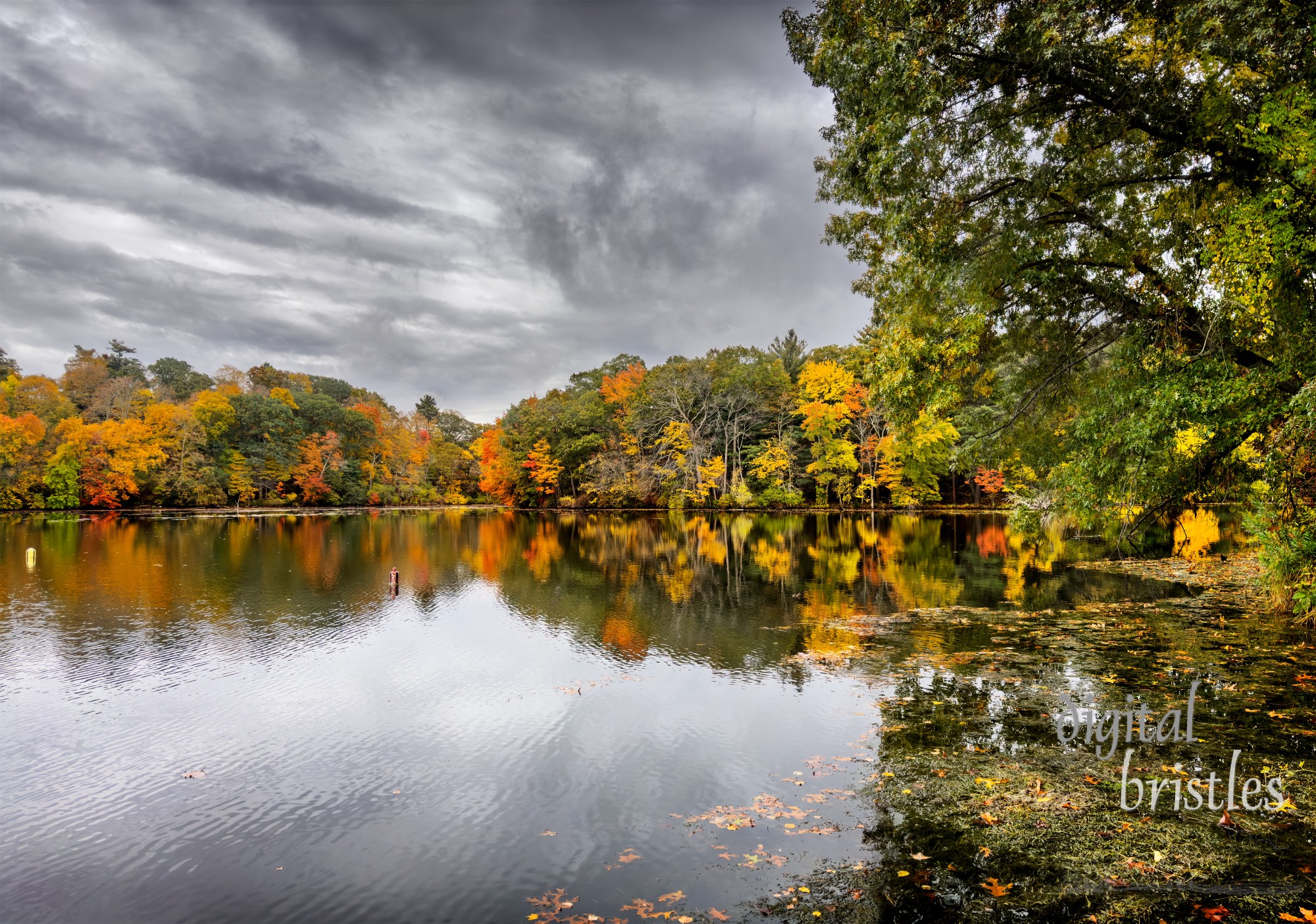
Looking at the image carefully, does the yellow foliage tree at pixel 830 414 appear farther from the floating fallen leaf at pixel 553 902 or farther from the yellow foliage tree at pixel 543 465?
the floating fallen leaf at pixel 553 902

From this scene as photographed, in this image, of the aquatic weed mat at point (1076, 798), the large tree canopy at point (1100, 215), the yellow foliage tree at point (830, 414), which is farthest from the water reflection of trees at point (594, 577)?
the yellow foliage tree at point (830, 414)

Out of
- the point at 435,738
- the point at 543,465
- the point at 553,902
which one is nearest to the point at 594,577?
the point at 435,738

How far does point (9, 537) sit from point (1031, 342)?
44.8m

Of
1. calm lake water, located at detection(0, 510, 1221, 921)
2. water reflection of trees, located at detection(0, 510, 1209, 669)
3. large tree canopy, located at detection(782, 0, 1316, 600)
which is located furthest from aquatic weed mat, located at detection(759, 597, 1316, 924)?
water reflection of trees, located at detection(0, 510, 1209, 669)

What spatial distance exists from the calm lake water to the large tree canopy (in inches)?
192

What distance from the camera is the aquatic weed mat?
4.38 m

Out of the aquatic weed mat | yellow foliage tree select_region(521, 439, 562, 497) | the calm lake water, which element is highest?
yellow foliage tree select_region(521, 439, 562, 497)

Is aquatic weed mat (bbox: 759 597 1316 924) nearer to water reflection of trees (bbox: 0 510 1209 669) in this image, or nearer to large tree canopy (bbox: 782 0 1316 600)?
large tree canopy (bbox: 782 0 1316 600)

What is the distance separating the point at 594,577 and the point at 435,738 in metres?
13.0

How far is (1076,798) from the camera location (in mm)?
5641

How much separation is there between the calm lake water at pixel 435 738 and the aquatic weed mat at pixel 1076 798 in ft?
1.46

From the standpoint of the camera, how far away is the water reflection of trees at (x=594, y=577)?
14086mm

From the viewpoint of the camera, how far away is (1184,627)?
11898 millimetres

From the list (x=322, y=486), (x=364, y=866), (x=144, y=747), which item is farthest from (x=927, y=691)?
(x=322, y=486)
